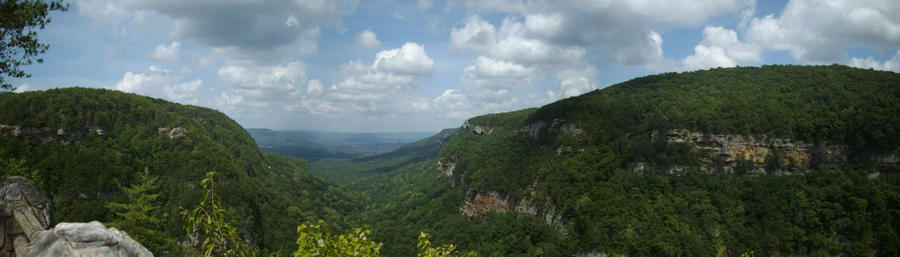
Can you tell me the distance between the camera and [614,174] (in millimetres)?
67188

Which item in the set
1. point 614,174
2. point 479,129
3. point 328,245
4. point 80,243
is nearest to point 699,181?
point 614,174

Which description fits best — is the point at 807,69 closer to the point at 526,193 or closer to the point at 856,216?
the point at 856,216

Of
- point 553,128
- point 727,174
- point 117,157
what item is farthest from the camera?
point 553,128

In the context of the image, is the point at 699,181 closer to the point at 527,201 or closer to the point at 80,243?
the point at 527,201

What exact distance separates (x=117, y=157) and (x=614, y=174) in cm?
9560

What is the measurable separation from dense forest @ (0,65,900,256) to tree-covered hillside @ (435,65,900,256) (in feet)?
0.78

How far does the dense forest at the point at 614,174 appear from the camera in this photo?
51.3m

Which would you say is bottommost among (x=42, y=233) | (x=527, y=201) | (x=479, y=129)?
(x=527, y=201)

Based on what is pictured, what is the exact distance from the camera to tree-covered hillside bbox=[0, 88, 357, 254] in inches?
2302

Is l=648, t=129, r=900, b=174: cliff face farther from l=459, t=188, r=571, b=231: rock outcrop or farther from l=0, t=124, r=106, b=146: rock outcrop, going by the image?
l=0, t=124, r=106, b=146: rock outcrop

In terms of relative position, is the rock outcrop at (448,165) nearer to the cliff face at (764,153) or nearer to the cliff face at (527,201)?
the cliff face at (527,201)

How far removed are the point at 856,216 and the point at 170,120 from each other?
129131 millimetres

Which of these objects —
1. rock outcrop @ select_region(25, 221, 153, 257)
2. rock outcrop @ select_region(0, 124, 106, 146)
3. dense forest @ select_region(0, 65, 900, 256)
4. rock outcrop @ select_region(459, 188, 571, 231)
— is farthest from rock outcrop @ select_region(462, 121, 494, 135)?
rock outcrop @ select_region(25, 221, 153, 257)

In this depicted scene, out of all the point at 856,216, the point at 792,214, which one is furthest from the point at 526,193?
the point at 856,216
